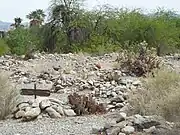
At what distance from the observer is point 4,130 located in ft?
29.4

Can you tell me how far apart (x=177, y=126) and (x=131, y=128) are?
76 cm

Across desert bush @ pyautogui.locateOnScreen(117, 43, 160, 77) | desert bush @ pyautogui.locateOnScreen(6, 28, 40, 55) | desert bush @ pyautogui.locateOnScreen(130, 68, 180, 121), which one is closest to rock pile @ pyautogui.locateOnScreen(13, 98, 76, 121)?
desert bush @ pyautogui.locateOnScreen(130, 68, 180, 121)

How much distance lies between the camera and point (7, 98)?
1073 cm

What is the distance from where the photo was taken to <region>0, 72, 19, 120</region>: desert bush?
1053cm

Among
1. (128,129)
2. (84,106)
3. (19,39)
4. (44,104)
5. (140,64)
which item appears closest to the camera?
(128,129)

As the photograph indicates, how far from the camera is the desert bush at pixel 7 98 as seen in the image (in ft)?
34.6

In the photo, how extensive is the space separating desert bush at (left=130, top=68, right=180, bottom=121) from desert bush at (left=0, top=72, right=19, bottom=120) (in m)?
2.62

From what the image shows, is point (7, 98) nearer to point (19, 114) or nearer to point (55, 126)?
point (19, 114)

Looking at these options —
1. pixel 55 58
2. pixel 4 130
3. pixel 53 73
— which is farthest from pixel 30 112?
pixel 55 58

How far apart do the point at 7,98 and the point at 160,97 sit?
10.9 ft

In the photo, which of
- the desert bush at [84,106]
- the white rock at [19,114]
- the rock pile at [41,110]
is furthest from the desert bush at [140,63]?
the white rock at [19,114]

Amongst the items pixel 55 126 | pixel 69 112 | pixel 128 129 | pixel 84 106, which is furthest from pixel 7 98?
pixel 128 129

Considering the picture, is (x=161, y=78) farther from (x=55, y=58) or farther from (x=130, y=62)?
(x=55, y=58)

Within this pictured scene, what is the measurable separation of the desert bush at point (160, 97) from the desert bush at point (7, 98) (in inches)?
103
